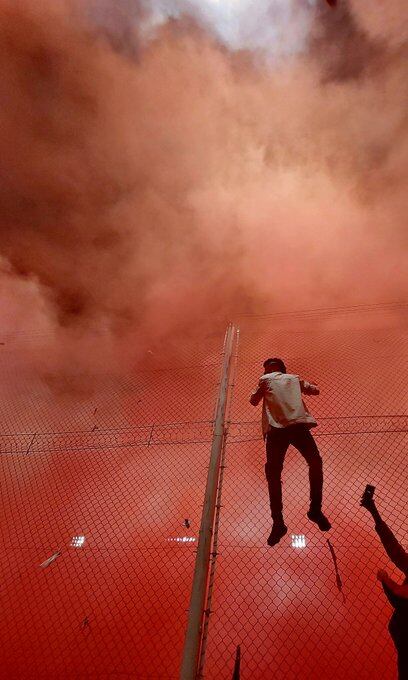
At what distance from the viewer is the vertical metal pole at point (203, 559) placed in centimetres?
209

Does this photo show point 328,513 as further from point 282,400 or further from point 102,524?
point 282,400

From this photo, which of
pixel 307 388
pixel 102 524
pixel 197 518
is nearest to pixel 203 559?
pixel 307 388

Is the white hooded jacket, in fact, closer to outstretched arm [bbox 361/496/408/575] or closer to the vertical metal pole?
the vertical metal pole

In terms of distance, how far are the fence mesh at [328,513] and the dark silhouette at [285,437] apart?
33 centimetres

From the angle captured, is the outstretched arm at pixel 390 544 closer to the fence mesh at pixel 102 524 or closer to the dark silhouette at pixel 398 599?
the dark silhouette at pixel 398 599

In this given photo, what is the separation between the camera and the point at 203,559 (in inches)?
96.3

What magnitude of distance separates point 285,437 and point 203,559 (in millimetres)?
1494

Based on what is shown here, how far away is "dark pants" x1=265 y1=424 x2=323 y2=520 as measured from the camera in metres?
3.30

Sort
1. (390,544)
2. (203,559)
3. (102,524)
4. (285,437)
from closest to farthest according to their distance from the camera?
(203,559) → (390,544) → (285,437) → (102,524)

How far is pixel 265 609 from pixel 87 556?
21.3ft

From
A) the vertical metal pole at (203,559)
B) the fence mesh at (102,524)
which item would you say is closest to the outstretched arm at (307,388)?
the vertical metal pole at (203,559)

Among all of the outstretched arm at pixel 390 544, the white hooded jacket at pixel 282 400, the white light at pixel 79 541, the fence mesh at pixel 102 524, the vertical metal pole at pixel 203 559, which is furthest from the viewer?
the white light at pixel 79 541

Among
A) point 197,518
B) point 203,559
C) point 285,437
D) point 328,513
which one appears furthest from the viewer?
point 197,518

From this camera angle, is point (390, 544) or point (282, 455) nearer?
point (390, 544)
